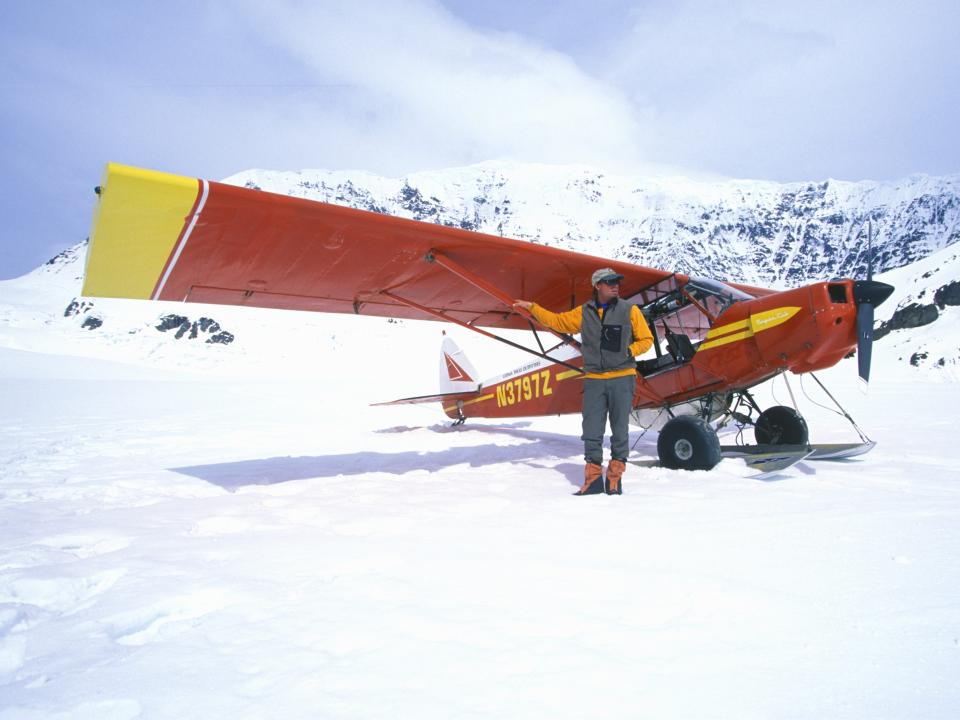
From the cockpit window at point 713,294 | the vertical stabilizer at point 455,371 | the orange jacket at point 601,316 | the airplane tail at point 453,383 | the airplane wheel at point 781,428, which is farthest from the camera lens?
the vertical stabilizer at point 455,371

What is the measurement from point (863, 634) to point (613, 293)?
10.1 ft

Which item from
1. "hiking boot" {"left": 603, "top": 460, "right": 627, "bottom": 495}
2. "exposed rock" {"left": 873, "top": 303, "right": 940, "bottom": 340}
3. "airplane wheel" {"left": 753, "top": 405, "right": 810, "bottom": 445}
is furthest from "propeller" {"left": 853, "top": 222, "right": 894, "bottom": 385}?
"exposed rock" {"left": 873, "top": 303, "right": 940, "bottom": 340}

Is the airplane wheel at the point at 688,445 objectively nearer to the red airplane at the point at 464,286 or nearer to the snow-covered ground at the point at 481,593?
the red airplane at the point at 464,286

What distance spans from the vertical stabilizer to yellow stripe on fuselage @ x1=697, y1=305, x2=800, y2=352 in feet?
17.1

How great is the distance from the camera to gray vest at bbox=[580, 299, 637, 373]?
14.0ft

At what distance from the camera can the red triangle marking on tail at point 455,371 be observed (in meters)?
10.5

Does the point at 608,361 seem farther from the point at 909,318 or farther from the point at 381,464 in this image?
the point at 909,318

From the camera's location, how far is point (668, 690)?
1362 mm

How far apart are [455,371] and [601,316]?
6.64 m

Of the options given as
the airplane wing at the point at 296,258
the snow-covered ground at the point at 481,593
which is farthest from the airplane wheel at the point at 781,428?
the airplane wing at the point at 296,258

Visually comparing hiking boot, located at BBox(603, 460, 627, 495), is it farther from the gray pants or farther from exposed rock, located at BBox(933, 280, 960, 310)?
exposed rock, located at BBox(933, 280, 960, 310)

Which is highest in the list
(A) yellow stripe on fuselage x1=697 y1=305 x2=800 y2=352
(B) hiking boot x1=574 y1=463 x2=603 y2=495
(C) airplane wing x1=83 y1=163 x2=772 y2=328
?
(C) airplane wing x1=83 y1=163 x2=772 y2=328

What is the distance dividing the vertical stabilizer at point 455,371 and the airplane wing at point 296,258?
286cm

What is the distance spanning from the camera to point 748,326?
211 inches
